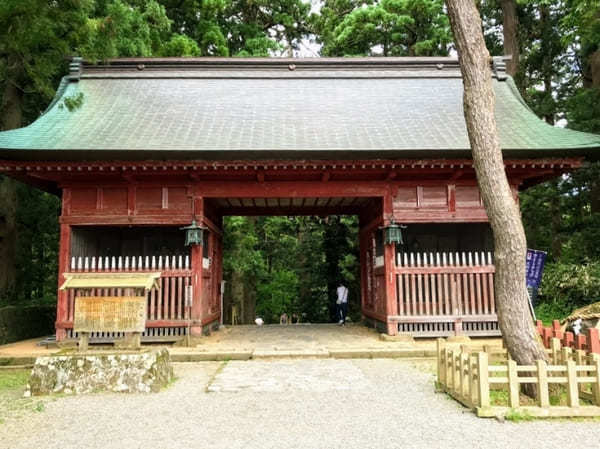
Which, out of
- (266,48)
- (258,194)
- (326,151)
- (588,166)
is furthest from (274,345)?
(266,48)

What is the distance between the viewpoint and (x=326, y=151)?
8922 millimetres

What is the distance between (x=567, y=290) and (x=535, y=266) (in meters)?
2.71

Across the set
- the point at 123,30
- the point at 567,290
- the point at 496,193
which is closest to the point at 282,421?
the point at 496,193

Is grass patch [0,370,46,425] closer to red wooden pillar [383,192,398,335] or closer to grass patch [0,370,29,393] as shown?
grass patch [0,370,29,393]

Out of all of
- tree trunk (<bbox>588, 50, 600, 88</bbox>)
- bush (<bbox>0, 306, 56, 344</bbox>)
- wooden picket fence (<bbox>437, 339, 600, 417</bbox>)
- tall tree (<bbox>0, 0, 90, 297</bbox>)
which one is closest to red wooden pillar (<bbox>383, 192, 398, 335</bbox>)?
wooden picket fence (<bbox>437, 339, 600, 417</bbox>)

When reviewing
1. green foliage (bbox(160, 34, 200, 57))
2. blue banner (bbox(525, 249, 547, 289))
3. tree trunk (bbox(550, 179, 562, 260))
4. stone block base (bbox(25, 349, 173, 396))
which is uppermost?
green foliage (bbox(160, 34, 200, 57))

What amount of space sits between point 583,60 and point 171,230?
16.3 m

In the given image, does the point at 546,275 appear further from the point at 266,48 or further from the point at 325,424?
the point at 266,48

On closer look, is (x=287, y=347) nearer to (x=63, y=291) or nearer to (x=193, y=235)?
(x=193, y=235)

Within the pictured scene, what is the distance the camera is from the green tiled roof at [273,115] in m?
9.02

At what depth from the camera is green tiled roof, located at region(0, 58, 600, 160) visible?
902 cm

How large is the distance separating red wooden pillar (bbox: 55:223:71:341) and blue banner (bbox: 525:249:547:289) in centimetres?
945

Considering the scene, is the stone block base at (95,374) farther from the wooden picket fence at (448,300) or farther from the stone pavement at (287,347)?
the wooden picket fence at (448,300)

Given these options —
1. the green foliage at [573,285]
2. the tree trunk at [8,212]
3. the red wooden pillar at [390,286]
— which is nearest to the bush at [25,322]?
the tree trunk at [8,212]
